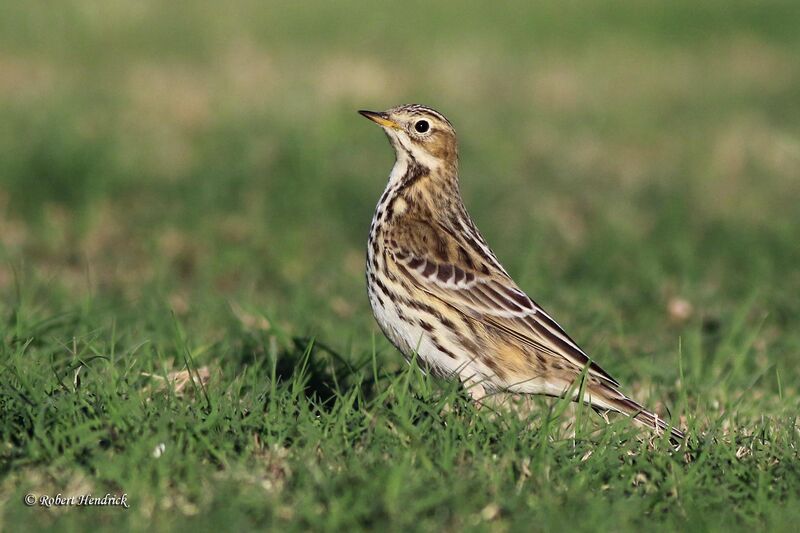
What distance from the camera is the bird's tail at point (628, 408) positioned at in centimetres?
539

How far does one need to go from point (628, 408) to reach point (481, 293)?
2.97 ft

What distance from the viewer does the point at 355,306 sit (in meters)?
8.47

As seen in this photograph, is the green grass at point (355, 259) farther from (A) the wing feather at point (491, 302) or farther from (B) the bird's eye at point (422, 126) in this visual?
(B) the bird's eye at point (422, 126)

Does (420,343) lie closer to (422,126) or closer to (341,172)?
(422,126)

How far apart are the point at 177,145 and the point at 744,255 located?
556 centimetres

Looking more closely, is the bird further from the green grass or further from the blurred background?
the blurred background

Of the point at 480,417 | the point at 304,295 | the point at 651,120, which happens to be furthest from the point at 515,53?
the point at 480,417

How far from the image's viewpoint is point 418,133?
21.8 feet

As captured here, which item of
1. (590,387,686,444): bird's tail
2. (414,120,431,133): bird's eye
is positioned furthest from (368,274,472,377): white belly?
(414,120,431,133): bird's eye

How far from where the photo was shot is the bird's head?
6.63 m

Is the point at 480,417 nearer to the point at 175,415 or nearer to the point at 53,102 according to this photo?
the point at 175,415

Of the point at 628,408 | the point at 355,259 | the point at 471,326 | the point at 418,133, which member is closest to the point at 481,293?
the point at 471,326

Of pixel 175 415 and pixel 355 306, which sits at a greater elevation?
pixel 175 415

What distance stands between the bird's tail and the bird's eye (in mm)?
1901
